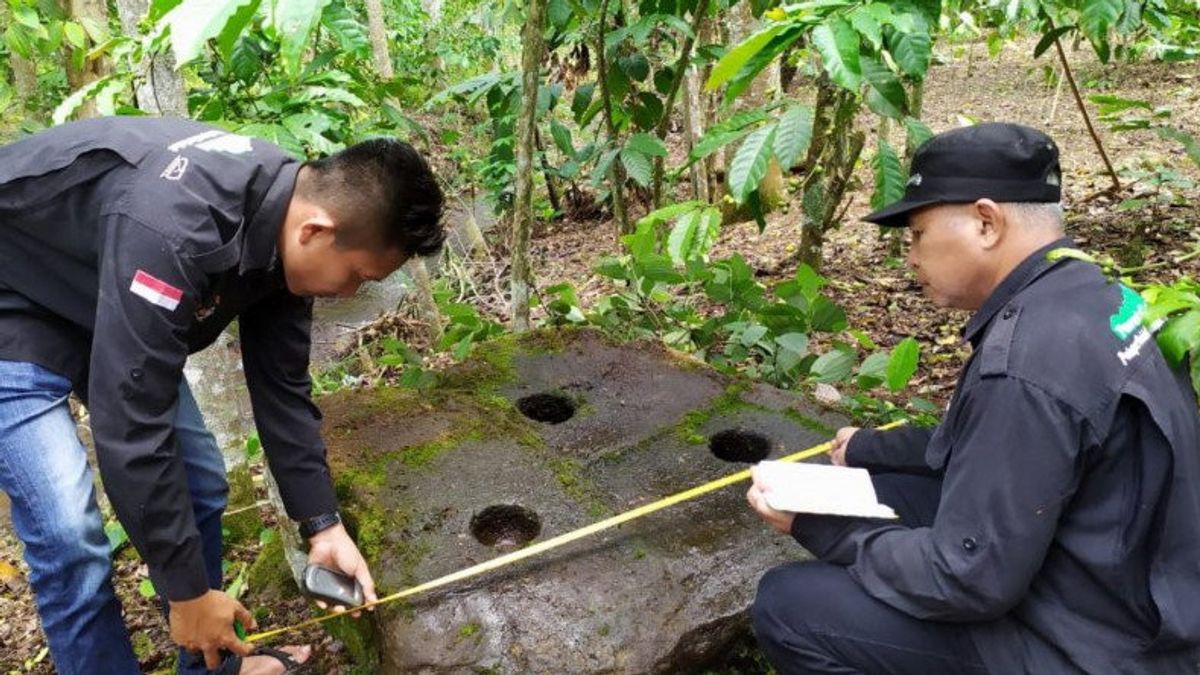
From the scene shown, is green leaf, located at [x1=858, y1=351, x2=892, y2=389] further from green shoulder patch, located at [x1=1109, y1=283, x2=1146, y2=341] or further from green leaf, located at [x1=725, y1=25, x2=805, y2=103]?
green shoulder patch, located at [x1=1109, y1=283, x2=1146, y2=341]

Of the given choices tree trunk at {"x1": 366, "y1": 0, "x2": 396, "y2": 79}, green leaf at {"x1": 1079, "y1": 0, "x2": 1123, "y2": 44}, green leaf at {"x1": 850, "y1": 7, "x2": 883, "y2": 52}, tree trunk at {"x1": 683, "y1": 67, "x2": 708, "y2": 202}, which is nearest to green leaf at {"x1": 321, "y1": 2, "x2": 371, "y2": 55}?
green leaf at {"x1": 850, "y1": 7, "x2": 883, "y2": 52}

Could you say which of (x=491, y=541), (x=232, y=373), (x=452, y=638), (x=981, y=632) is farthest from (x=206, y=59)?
(x=981, y=632)

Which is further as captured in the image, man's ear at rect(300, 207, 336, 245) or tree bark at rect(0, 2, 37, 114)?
tree bark at rect(0, 2, 37, 114)

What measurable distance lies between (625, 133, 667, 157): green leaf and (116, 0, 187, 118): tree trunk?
1758 millimetres

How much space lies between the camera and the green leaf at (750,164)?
2.39m

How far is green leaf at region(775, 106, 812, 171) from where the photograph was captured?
7.57ft

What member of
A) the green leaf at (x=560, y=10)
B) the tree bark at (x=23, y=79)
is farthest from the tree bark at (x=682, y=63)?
the tree bark at (x=23, y=79)

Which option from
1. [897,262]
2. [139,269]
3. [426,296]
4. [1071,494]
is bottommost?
[897,262]

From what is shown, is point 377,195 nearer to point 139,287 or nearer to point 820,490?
point 139,287

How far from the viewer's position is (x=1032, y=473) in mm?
1442

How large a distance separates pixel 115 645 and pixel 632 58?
2998 millimetres

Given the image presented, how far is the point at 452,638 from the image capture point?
2.02 meters

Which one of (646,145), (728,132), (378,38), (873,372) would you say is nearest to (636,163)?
(646,145)

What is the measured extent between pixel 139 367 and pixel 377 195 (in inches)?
22.6
